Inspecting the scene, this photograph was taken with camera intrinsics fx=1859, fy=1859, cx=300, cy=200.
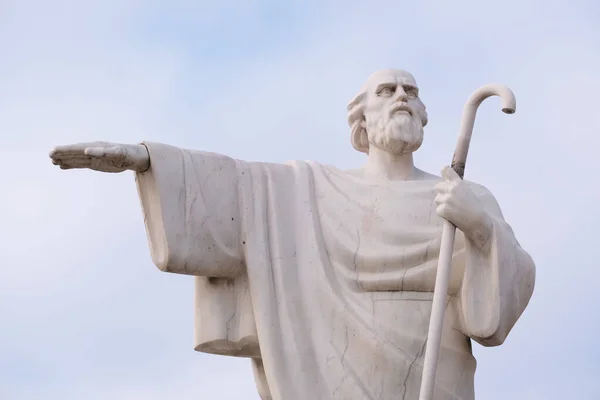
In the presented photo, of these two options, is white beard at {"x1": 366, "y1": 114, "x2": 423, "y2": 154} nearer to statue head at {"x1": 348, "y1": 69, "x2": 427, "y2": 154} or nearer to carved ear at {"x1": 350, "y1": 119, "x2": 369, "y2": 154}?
statue head at {"x1": 348, "y1": 69, "x2": 427, "y2": 154}

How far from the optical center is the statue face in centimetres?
1235

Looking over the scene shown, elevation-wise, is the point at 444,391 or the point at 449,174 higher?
the point at 449,174

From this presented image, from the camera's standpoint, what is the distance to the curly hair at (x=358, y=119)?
41.3 ft

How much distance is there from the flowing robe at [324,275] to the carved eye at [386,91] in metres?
0.63

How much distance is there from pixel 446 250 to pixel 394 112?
1.37m

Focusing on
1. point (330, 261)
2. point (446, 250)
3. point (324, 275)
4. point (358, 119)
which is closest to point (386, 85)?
point (358, 119)

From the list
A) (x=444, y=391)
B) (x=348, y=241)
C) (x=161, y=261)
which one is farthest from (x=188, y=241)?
(x=444, y=391)

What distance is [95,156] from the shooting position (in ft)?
37.7

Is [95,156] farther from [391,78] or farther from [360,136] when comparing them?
[391,78]

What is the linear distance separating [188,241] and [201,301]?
18.8 inches

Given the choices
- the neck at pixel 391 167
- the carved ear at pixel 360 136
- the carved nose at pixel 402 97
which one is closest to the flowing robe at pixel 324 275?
the neck at pixel 391 167

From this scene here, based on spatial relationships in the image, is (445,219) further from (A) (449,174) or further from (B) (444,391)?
(B) (444,391)

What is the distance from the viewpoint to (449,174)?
11641 millimetres

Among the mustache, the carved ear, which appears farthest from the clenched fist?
the carved ear
